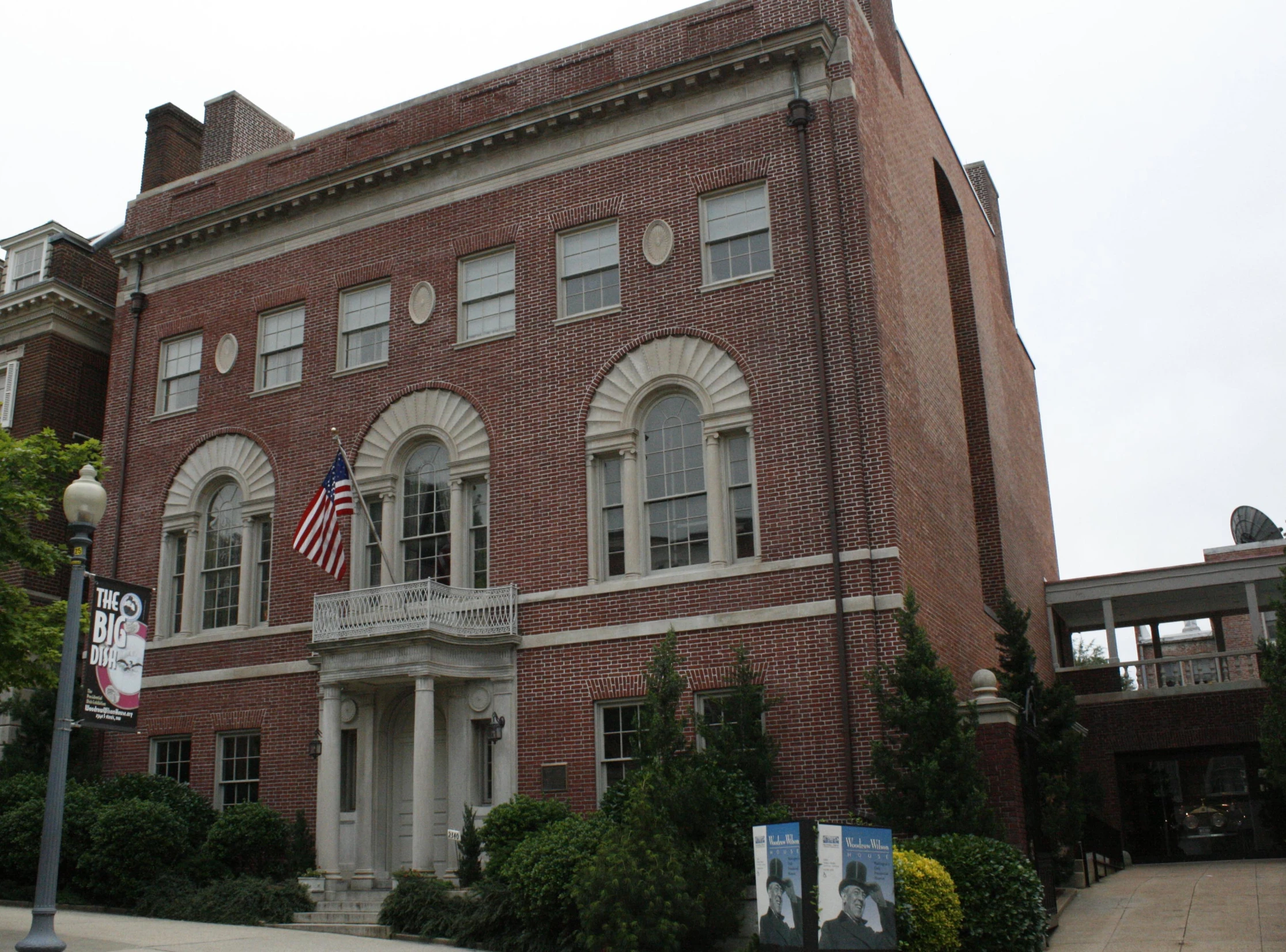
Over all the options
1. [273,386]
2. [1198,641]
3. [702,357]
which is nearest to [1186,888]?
[702,357]

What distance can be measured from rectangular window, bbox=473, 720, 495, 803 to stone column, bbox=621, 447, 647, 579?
3.45m

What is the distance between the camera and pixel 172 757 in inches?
923

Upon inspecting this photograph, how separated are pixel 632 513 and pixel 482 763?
466cm

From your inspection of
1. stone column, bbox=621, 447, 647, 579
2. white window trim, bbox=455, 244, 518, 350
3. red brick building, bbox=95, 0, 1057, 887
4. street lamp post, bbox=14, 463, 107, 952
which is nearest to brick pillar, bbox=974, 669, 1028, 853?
red brick building, bbox=95, 0, 1057, 887

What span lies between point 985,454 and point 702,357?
28.6 feet

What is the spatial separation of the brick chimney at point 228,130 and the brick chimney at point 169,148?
30 centimetres

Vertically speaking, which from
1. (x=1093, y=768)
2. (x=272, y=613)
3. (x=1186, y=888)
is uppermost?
(x=272, y=613)

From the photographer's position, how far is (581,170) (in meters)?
22.0

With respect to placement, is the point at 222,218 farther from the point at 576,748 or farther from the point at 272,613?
the point at 576,748

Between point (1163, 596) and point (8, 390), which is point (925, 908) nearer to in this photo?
point (1163, 596)

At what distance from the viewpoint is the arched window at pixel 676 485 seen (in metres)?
19.6

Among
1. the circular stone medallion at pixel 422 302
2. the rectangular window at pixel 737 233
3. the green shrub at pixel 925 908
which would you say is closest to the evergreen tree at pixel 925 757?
the green shrub at pixel 925 908

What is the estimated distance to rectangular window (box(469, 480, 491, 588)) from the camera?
21094 millimetres

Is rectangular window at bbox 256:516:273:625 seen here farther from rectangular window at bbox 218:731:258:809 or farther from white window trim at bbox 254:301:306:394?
white window trim at bbox 254:301:306:394
